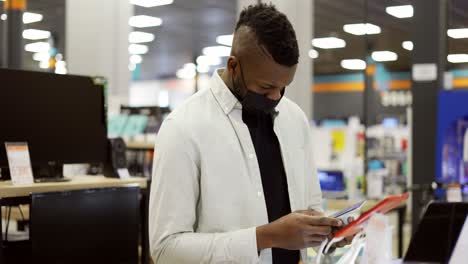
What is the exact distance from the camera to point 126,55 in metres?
7.72

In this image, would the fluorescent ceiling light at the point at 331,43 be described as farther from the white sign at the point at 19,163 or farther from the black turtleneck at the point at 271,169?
the black turtleneck at the point at 271,169

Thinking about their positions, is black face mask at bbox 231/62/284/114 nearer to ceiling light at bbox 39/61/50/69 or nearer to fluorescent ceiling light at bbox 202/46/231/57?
ceiling light at bbox 39/61/50/69

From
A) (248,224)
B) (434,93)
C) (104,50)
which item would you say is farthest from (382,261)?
(104,50)

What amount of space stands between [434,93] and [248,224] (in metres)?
4.15

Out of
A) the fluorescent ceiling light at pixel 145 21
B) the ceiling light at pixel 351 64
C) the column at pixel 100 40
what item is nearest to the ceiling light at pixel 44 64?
the column at pixel 100 40

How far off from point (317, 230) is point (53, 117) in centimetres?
205

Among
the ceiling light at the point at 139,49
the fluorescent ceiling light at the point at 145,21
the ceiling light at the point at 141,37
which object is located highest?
the fluorescent ceiling light at the point at 145,21

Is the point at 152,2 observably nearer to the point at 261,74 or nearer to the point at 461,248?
the point at 261,74

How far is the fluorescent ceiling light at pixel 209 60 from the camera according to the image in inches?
764

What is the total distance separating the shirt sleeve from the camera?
158cm

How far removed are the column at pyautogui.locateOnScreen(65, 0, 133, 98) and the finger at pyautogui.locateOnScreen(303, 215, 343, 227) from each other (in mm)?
6126

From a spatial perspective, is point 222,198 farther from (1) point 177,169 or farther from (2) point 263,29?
(2) point 263,29

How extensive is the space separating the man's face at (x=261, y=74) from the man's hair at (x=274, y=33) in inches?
0.9

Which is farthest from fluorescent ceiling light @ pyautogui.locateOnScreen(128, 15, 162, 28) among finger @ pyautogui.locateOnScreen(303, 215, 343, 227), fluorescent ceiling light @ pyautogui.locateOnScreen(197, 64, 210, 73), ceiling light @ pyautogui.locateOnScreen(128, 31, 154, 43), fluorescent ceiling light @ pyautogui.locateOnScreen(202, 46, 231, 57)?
finger @ pyautogui.locateOnScreen(303, 215, 343, 227)
